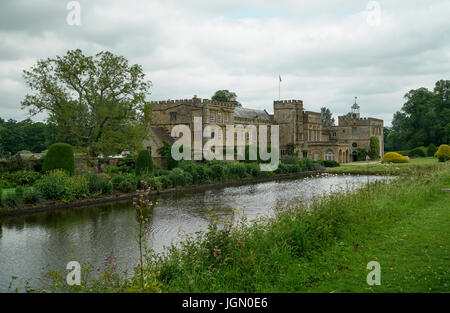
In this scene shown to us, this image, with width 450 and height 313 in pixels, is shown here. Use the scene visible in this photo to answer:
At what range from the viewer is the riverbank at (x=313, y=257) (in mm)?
5812

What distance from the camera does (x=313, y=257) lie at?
718cm

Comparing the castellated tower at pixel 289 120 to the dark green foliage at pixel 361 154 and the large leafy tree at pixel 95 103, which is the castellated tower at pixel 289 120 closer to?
the dark green foliage at pixel 361 154

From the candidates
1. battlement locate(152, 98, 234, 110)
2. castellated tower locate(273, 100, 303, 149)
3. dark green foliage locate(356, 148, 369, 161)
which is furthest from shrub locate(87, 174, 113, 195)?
dark green foliage locate(356, 148, 369, 161)

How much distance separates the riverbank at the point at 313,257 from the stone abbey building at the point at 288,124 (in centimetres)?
2823

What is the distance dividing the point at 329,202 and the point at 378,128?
175 ft

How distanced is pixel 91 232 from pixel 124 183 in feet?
29.5

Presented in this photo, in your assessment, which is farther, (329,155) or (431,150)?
(431,150)

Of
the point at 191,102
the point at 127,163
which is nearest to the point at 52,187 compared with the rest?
the point at 127,163

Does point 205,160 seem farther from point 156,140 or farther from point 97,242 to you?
point 97,242

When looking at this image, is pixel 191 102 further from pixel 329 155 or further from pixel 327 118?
pixel 327 118

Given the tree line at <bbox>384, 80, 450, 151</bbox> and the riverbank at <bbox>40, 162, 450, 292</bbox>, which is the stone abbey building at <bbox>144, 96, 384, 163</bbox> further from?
the riverbank at <bbox>40, 162, 450, 292</bbox>
